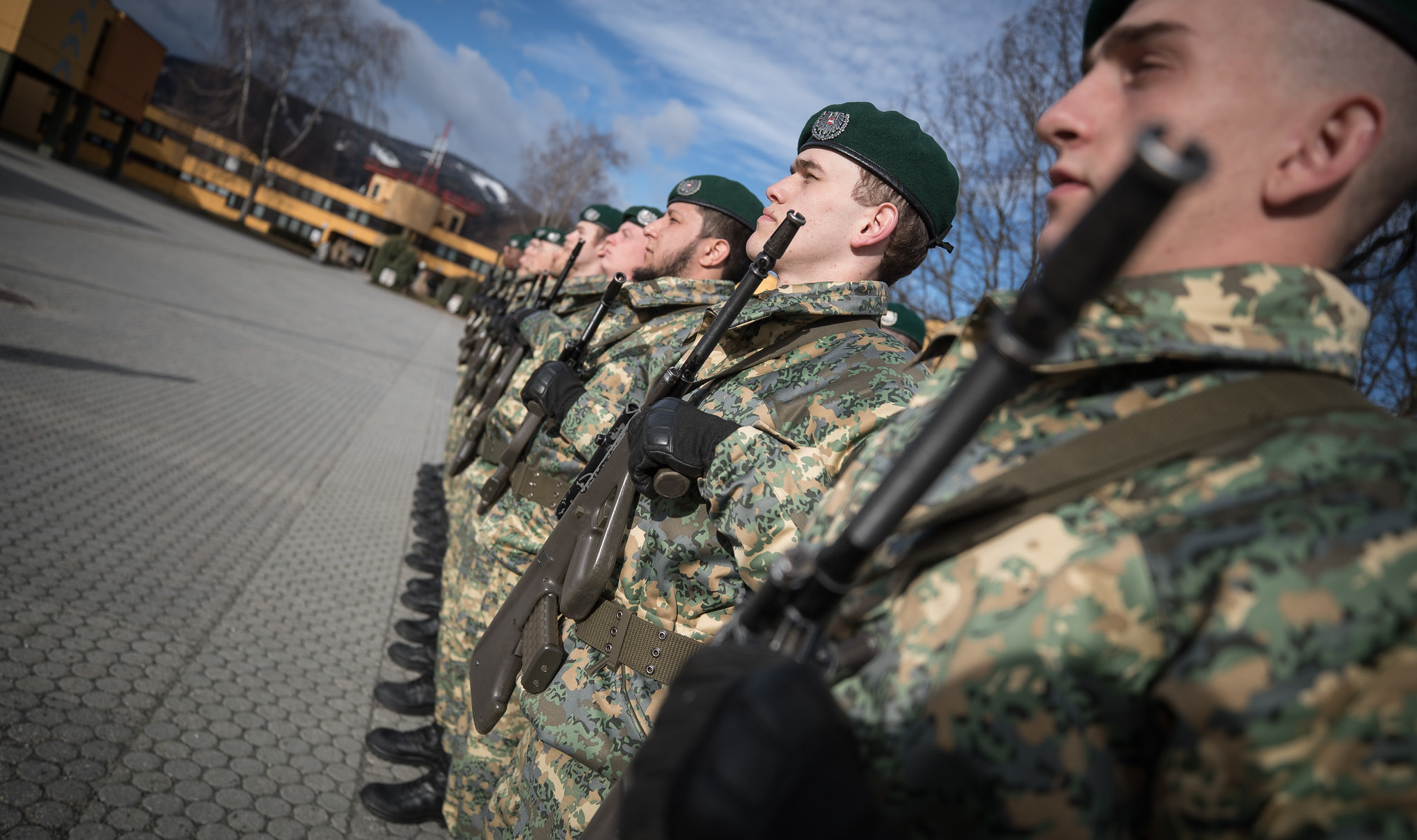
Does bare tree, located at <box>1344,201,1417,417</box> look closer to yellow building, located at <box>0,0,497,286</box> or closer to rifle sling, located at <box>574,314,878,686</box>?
rifle sling, located at <box>574,314,878,686</box>

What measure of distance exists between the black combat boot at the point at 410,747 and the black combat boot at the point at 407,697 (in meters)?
0.21

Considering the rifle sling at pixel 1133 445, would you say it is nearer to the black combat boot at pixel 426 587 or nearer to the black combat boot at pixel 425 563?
the black combat boot at pixel 426 587

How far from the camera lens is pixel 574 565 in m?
2.22

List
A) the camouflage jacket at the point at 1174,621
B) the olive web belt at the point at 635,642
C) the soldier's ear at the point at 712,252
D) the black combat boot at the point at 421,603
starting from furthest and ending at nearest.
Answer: the black combat boot at the point at 421,603 < the soldier's ear at the point at 712,252 < the olive web belt at the point at 635,642 < the camouflage jacket at the point at 1174,621

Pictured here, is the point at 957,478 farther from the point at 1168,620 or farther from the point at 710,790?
the point at 710,790

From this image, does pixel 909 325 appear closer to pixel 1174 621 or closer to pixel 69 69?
pixel 1174 621

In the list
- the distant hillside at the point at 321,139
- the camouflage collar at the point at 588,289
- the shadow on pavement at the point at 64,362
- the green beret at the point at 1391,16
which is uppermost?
the distant hillside at the point at 321,139

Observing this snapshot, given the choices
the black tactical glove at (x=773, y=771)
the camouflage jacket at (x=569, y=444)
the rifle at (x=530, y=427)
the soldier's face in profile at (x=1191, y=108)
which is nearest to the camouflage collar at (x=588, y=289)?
the rifle at (x=530, y=427)

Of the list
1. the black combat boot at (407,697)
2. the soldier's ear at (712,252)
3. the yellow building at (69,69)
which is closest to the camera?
the black combat boot at (407,697)

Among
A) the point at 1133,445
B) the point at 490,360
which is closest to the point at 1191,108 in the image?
the point at 1133,445

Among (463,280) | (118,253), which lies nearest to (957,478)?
(118,253)

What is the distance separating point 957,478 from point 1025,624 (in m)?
0.21

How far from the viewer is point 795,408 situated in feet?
6.74

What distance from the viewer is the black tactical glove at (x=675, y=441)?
6.34ft
